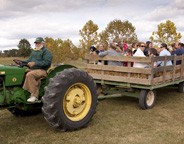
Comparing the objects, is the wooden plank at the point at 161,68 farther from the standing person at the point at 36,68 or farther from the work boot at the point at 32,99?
the work boot at the point at 32,99

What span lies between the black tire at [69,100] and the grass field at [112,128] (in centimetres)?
23

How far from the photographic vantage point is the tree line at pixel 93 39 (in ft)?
122

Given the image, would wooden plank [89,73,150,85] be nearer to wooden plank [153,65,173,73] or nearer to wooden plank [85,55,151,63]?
wooden plank [153,65,173,73]

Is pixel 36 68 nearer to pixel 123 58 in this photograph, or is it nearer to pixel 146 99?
pixel 123 58

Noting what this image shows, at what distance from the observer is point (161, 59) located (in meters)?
8.25

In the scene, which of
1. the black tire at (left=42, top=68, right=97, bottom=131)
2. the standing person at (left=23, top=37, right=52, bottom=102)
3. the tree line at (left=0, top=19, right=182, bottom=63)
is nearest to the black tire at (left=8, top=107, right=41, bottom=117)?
the standing person at (left=23, top=37, right=52, bottom=102)

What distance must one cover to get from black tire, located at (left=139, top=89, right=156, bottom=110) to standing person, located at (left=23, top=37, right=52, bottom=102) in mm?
2952

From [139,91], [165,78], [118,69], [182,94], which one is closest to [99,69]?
[118,69]

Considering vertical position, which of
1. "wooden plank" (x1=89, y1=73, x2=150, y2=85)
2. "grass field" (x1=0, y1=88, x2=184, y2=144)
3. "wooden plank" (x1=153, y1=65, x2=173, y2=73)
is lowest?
"grass field" (x1=0, y1=88, x2=184, y2=144)

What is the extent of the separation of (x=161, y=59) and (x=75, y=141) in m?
3.92

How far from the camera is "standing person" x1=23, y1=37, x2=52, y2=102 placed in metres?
5.73

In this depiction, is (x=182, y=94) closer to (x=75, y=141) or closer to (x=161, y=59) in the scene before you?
(x=161, y=59)

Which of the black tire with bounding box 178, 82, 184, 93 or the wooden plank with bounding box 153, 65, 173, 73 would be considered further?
the black tire with bounding box 178, 82, 184, 93

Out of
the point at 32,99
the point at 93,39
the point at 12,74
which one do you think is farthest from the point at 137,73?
the point at 93,39
